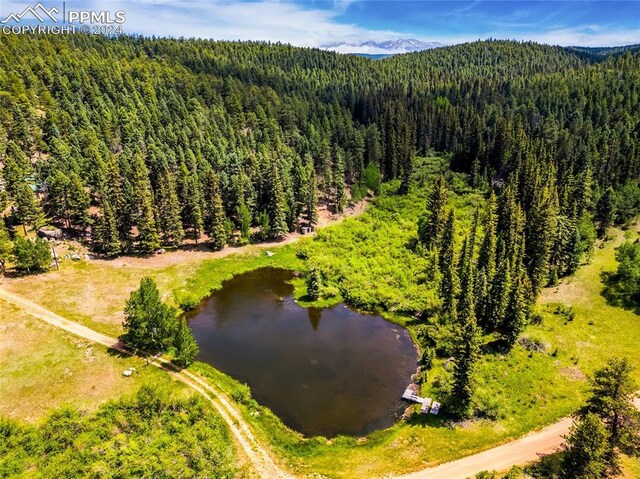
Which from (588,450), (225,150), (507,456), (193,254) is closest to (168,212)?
(193,254)

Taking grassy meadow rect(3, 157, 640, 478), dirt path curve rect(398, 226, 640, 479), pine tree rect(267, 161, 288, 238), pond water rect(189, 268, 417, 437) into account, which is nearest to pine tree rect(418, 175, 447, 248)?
grassy meadow rect(3, 157, 640, 478)

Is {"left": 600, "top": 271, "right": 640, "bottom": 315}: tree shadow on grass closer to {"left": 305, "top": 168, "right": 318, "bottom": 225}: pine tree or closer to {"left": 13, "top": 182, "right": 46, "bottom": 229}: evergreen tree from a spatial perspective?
{"left": 305, "top": 168, "right": 318, "bottom": 225}: pine tree

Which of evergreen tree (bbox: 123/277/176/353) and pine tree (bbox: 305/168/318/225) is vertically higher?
pine tree (bbox: 305/168/318/225)

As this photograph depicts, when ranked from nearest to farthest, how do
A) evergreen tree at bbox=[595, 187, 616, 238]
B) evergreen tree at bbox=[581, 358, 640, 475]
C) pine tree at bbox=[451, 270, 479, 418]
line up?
1. evergreen tree at bbox=[581, 358, 640, 475]
2. pine tree at bbox=[451, 270, 479, 418]
3. evergreen tree at bbox=[595, 187, 616, 238]

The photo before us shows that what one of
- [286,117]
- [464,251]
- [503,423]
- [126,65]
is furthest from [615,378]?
[126,65]

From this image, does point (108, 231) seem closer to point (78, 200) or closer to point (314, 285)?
point (78, 200)

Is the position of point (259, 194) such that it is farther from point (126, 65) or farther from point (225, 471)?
point (126, 65)

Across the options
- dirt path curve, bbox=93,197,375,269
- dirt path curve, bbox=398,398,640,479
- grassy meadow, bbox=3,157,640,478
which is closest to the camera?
dirt path curve, bbox=398,398,640,479
